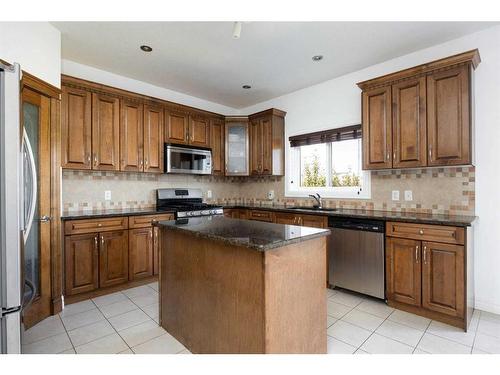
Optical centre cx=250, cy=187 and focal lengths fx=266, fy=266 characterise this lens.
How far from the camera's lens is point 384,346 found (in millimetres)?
1994

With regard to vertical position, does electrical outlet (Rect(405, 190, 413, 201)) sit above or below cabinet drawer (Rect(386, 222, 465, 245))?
above

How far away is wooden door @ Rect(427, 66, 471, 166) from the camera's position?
2.43 metres

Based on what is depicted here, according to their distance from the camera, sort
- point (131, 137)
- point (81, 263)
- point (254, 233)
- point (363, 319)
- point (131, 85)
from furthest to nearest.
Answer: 1. point (131, 85)
2. point (131, 137)
3. point (81, 263)
4. point (363, 319)
5. point (254, 233)

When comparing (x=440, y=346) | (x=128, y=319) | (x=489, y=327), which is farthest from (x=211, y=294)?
(x=489, y=327)

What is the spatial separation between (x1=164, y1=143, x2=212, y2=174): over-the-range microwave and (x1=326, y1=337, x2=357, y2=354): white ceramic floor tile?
289 cm

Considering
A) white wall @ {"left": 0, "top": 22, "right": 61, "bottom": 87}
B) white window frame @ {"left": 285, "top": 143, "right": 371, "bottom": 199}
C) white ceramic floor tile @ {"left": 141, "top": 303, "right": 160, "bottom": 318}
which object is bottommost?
white ceramic floor tile @ {"left": 141, "top": 303, "right": 160, "bottom": 318}

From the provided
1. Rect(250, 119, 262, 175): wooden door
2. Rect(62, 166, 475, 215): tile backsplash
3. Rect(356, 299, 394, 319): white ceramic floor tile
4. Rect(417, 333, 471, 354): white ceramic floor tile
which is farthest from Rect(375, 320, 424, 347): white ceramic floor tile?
Rect(250, 119, 262, 175): wooden door

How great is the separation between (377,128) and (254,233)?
2.13 meters

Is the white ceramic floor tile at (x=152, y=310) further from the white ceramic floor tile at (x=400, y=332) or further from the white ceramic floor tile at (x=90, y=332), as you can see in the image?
the white ceramic floor tile at (x=400, y=332)

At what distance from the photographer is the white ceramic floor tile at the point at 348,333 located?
6.80ft

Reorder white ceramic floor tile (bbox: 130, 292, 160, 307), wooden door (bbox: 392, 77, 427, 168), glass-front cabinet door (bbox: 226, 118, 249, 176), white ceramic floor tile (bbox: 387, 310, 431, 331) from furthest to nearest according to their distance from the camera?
glass-front cabinet door (bbox: 226, 118, 249, 176), white ceramic floor tile (bbox: 130, 292, 160, 307), wooden door (bbox: 392, 77, 427, 168), white ceramic floor tile (bbox: 387, 310, 431, 331)

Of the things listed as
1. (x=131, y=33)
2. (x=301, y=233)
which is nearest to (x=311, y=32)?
(x=131, y=33)

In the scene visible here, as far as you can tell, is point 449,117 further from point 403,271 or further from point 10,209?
point 10,209

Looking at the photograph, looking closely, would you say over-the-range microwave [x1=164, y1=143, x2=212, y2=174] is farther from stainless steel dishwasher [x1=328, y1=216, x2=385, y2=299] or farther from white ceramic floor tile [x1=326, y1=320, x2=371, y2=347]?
white ceramic floor tile [x1=326, y1=320, x2=371, y2=347]
